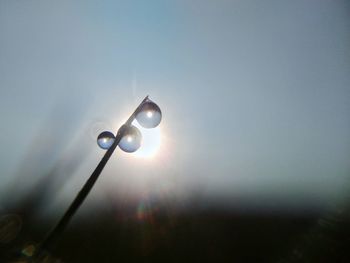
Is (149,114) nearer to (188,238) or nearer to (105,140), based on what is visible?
(105,140)

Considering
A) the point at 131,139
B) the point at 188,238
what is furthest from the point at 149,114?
the point at 188,238

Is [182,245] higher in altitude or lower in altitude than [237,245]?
lower

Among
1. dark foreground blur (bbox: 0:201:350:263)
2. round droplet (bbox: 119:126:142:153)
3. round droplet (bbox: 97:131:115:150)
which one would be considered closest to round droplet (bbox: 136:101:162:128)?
round droplet (bbox: 119:126:142:153)

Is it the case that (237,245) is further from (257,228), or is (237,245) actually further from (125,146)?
(125,146)

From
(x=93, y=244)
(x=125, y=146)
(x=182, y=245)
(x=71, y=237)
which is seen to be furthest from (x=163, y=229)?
(x=125, y=146)

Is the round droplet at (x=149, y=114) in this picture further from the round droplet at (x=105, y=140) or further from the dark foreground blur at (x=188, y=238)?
the dark foreground blur at (x=188, y=238)
